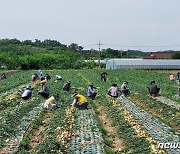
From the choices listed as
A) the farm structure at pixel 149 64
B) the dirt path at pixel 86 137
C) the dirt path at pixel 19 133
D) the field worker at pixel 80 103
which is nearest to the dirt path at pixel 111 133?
the dirt path at pixel 86 137

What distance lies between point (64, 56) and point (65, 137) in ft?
Answer: 294

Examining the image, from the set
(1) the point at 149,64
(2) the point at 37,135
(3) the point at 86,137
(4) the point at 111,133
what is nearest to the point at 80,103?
(4) the point at 111,133

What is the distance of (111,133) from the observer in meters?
15.4

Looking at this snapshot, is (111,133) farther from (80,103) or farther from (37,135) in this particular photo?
(80,103)

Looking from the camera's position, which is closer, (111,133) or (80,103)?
(111,133)

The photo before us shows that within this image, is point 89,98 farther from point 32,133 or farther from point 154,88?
point 32,133

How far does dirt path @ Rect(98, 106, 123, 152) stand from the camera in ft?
42.5

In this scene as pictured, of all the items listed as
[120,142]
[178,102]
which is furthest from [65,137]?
[178,102]

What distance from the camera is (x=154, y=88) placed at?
1138 inches

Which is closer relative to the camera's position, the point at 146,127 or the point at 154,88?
the point at 146,127

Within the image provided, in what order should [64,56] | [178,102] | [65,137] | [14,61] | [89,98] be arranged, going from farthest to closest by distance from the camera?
1. [64,56]
2. [14,61]
3. [89,98]
4. [178,102]
5. [65,137]

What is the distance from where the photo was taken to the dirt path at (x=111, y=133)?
12950 millimetres

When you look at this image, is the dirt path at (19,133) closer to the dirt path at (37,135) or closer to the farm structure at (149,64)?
the dirt path at (37,135)

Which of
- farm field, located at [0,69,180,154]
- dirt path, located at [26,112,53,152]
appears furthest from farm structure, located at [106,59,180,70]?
dirt path, located at [26,112,53,152]
